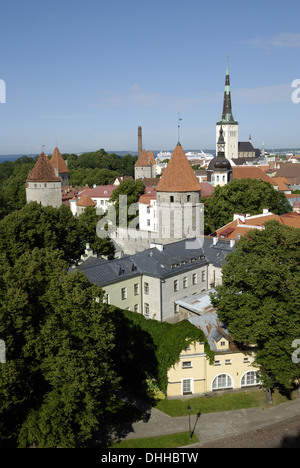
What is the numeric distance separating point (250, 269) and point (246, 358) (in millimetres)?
5154

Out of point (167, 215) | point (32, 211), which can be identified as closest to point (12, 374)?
point (32, 211)

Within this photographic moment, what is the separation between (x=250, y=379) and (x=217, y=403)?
104 inches

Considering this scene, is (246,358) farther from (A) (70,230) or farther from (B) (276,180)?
(B) (276,180)

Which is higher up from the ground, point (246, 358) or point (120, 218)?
point (120, 218)

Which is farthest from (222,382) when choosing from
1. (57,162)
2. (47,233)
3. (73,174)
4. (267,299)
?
(73,174)

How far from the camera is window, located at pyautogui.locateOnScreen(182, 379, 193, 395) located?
22.3 m

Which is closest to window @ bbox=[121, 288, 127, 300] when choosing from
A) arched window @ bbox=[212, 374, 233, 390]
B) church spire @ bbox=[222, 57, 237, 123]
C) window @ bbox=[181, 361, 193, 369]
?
window @ bbox=[181, 361, 193, 369]

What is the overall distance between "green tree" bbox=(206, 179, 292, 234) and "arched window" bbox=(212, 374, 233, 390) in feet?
87.4

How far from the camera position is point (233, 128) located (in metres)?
124

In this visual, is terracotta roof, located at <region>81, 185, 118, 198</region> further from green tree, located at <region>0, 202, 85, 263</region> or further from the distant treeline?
green tree, located at <region>0, 202, 85, 263</region>

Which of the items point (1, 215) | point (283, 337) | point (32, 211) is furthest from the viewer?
point (1, 215)

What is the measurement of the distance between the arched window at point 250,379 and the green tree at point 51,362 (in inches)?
335

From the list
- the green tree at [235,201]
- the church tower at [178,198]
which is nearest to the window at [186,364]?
the church tower at [178,198]

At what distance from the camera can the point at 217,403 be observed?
21688mm
